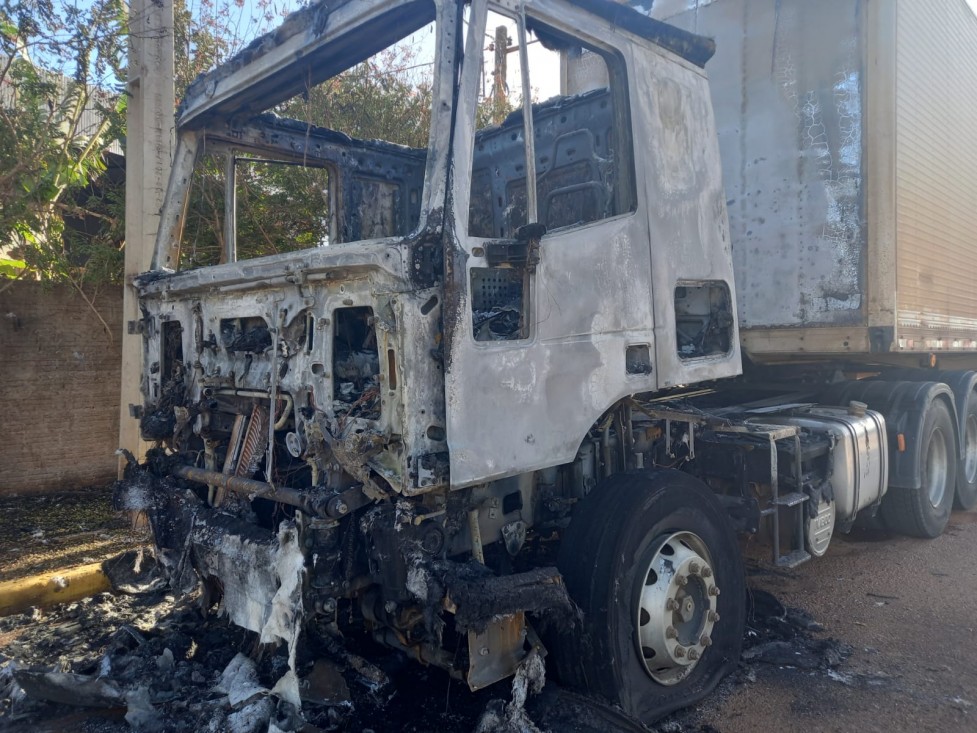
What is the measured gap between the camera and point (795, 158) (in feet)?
16.6

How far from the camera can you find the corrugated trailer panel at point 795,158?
4.95 metres

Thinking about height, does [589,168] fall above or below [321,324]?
above

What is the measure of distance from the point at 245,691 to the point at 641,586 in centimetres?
165

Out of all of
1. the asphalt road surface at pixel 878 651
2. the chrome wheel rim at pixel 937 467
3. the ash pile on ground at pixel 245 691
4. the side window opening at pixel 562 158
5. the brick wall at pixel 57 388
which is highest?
the side window opening at pixel 562 158

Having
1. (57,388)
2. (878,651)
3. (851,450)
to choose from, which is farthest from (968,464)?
(57,388)

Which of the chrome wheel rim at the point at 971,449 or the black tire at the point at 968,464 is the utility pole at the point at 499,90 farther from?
the chrome wheel rim at the point at 971,449

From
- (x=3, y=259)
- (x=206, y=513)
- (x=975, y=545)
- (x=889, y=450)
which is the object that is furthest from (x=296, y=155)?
(x=975, y=545)

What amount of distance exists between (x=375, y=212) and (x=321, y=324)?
1769 millimetres

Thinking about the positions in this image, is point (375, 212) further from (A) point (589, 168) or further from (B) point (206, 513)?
(B) point (206, 513)

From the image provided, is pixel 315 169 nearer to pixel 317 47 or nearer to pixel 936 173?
pixel 317 47

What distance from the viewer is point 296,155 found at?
4180 mm

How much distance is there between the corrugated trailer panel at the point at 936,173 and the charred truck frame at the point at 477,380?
6.51 ft

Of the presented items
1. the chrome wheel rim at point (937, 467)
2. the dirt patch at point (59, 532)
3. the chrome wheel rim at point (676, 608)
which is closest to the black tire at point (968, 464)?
the chrome wheel rim at point (937, 467)

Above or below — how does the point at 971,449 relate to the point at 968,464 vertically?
above
